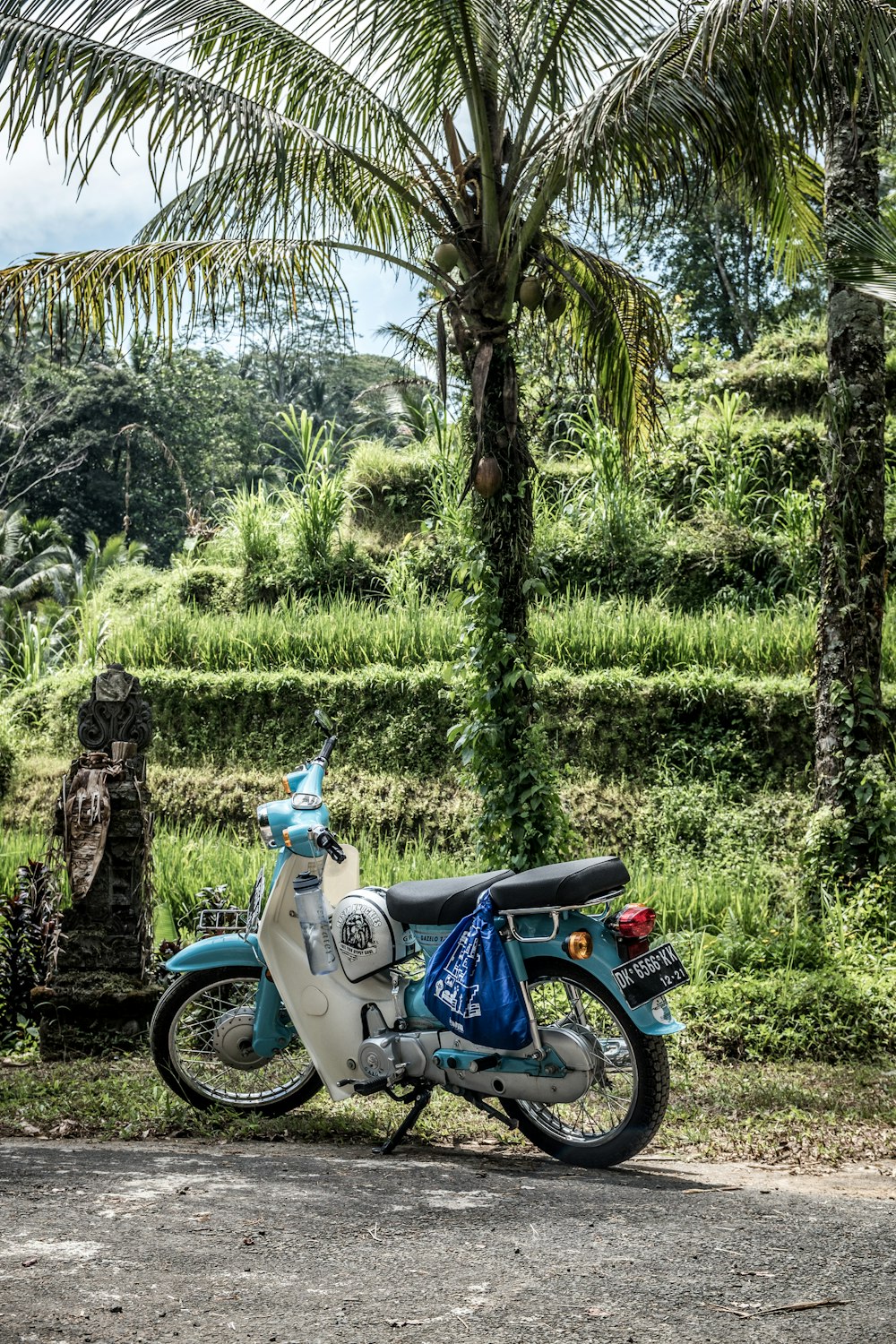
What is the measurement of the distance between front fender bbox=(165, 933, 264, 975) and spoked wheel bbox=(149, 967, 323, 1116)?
0.04 metres

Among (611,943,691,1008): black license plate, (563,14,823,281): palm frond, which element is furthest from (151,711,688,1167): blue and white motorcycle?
(563,14,823,281): palm frond

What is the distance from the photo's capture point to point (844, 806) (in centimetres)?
709

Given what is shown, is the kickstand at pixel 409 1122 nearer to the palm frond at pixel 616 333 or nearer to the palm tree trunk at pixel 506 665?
the palm tree trunk at pixel 506 665

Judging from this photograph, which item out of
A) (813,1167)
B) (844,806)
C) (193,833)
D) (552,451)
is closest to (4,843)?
(193,833)

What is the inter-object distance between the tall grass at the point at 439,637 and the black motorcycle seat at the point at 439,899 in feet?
16.7

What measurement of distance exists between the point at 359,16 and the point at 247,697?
5.94 metres

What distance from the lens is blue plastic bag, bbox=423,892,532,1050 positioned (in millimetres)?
3904

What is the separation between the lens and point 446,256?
647 centimetres

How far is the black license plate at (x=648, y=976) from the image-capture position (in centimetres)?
385

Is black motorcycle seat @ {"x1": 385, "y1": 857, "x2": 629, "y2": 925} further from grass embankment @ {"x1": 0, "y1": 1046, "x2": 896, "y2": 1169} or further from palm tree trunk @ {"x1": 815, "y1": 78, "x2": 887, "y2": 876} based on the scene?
palm tree trunk @ {"x1": 815, "y1": 78, "x2": 887, "y2": 876}

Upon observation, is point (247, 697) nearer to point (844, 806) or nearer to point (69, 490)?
point (844, 806)

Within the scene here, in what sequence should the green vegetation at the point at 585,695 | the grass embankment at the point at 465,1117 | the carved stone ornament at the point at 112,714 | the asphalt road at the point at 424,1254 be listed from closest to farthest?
1. the asphalt road at the point at 424,1254
2. the grass embankment at the point at 465,1117
3. the carved stone ornament at the point at 112,714
4. the green vegetation at the point at 585,695

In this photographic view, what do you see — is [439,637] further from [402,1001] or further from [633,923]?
[633,923]

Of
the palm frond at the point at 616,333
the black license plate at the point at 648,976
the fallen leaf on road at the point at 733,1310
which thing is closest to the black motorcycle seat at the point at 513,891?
the black license plate at the point at 648,976
